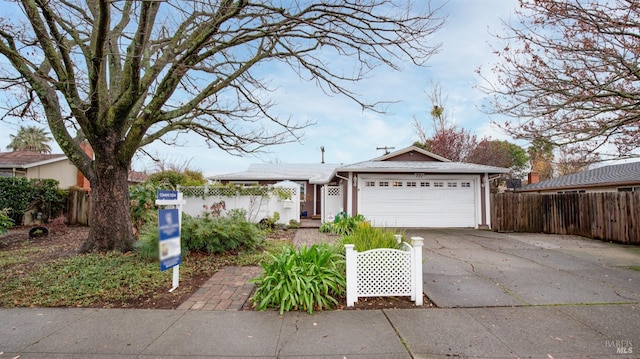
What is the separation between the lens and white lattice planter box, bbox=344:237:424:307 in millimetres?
4184

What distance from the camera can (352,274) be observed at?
162 inches

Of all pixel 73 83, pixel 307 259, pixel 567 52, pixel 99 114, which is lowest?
pixel 307 259

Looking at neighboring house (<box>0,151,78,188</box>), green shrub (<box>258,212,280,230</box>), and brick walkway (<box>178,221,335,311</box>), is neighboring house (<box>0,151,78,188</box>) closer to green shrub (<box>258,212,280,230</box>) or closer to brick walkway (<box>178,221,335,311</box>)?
green shrub (<box>258,212,280,230</box>)

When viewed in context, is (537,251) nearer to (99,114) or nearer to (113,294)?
(113,294)

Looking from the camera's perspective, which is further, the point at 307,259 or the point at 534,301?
the point at 307,259

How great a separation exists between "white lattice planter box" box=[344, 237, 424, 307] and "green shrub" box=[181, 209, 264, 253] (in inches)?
142

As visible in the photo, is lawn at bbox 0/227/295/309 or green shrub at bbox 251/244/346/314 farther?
lawn at bbox 0/227/295/309

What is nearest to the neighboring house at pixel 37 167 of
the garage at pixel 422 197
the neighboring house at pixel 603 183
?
the garage at pixel 422 197

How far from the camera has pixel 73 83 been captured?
580 centimetres

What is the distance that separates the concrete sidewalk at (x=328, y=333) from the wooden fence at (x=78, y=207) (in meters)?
10.9

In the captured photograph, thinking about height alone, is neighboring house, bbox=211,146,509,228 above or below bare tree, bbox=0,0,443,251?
below

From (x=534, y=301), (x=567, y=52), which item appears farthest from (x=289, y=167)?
(x=534, y=301)

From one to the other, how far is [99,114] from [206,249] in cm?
354

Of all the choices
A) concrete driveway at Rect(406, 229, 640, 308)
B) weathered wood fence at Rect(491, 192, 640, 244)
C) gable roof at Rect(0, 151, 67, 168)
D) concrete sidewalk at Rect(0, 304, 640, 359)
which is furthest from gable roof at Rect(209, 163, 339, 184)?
concrete sidewalk at Rect(0, 304, 640, 359)
